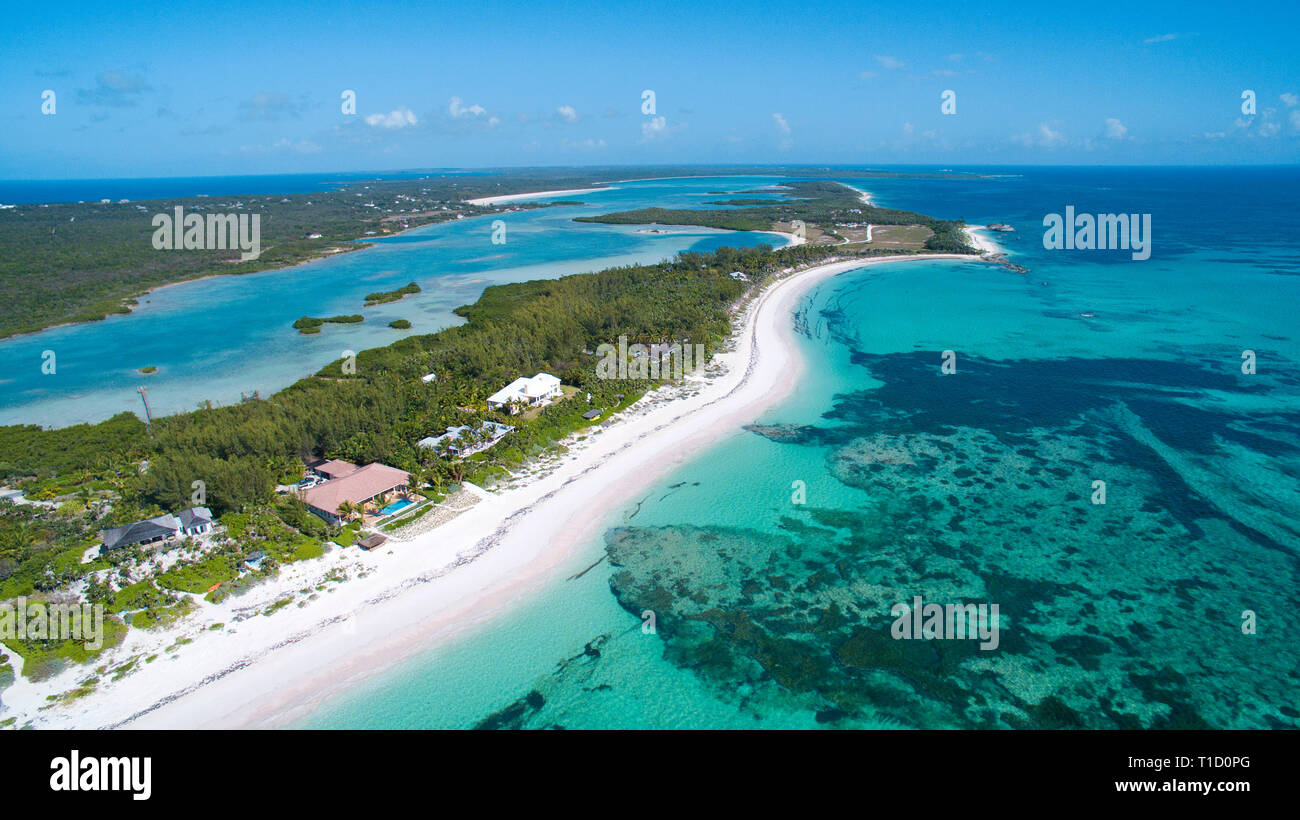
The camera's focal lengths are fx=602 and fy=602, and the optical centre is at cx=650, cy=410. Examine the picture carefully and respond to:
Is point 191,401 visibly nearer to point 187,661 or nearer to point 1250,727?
point 187,661

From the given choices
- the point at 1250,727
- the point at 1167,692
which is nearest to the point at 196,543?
the point at 1167,692

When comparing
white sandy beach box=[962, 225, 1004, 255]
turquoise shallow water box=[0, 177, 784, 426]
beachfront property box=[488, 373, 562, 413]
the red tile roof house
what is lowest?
the red tile roof house

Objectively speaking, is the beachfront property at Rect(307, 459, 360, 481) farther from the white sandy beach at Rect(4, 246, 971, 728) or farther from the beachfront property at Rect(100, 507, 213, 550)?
the white sandy beach at Rect(4, 246, 971, 728)

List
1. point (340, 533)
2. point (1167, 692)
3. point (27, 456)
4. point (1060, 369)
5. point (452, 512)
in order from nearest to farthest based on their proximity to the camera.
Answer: point (1167, 692) < point (340, 533) < point (452, 512) < point (27, 456) < point (1060, 369)

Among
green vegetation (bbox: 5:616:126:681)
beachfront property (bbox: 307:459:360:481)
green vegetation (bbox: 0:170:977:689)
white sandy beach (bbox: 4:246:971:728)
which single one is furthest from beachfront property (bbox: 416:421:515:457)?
green vegetation (bbox: 5:616:126:681)

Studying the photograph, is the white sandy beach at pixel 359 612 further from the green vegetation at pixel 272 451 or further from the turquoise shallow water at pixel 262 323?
the turquoise shallow water at pixel 262 323

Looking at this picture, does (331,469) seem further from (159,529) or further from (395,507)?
(159,529)
